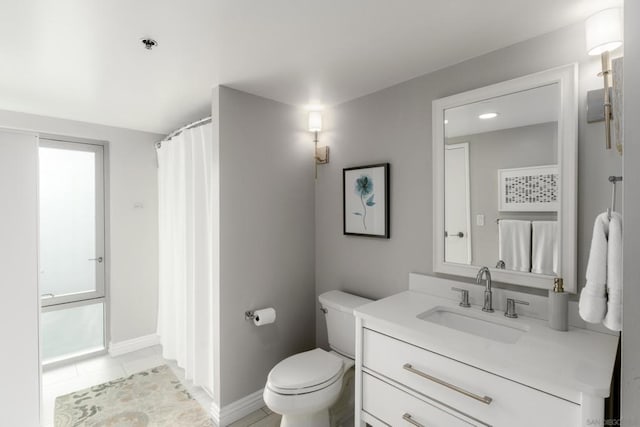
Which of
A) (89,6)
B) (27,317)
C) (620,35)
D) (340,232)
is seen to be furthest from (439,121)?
(27,317)

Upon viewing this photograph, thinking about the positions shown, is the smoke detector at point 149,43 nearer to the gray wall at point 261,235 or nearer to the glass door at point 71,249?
the gray wall at point 261,235

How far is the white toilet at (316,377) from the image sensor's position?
1.75m

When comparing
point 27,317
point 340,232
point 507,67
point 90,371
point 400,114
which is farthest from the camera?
point 90,371

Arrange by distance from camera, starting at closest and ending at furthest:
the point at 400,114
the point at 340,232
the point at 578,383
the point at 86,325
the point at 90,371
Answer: the point at 578,383 < the point at 400,114 < the point at 340,232 < the point at 90,371 < the point at 86,325

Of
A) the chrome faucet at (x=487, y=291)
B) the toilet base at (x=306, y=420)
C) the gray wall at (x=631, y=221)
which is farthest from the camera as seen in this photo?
the toilet base at (x=306, y=420)

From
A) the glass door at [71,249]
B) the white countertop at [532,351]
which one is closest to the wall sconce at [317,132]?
the white countertop at [532,351]

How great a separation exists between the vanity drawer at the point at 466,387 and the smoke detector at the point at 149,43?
5.93 feet

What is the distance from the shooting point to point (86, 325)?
10.3 feet

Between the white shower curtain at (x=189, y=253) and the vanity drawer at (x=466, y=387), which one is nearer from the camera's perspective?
the vanity drawer at (x=466, y=387)

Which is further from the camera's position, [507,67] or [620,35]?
[507,67]

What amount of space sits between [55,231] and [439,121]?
3.43m

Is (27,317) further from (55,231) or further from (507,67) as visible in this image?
(507,67)

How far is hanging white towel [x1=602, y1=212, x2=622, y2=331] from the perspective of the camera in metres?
1.05

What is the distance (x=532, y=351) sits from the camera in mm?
1199
